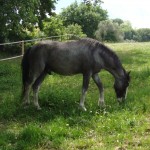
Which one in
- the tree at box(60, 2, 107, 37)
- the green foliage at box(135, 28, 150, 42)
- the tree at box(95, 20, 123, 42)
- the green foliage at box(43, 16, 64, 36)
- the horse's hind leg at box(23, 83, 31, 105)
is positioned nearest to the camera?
the horse's hind leg at box(23, 83, 31, 105)

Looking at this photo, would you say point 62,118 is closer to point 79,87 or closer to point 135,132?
point 135,132

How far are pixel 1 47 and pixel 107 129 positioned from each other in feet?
63.1

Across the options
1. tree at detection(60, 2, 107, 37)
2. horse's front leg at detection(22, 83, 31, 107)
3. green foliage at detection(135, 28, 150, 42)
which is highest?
tree at detection(60, 2, 107, 37)

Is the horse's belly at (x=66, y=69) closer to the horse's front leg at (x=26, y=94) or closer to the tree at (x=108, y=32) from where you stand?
the horse's front leg at (x=26, y=94)

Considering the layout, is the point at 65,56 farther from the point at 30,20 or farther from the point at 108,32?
the point at 108,32

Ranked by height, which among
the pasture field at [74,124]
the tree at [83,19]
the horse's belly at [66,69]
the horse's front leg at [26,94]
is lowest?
the pasture field at [74,124]

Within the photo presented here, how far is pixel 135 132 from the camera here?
7570 millimetres

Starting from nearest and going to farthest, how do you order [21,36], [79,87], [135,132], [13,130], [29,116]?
1. [135,132]
2. [13,130]
3. [29,116]
4. [79,87]
5. [21,36]

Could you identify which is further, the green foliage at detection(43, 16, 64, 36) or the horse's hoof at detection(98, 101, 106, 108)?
the green foliage at detection(43, 16, 64, 36)

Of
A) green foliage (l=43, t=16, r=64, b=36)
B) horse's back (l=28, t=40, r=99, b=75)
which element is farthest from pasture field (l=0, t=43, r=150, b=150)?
green foliage (l=43, t=16, r=64, b=36)

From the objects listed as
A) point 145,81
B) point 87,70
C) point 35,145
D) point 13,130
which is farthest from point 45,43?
point 145,81

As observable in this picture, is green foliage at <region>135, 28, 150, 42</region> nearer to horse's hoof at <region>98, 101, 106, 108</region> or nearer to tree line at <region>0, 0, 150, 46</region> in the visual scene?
tree line at <region>0, 0, 150, 46</region>

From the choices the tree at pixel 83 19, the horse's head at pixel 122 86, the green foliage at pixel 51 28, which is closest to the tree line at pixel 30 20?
the green foliage at pixel 51 28

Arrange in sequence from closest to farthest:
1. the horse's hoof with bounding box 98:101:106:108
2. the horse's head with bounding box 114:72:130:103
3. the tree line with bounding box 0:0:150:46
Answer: the horse's hoof with bounding box 98:101:106:108 → the horse's head with bounding box 114:72:130:103 → the tree line with bounding box 0:0:150:46
